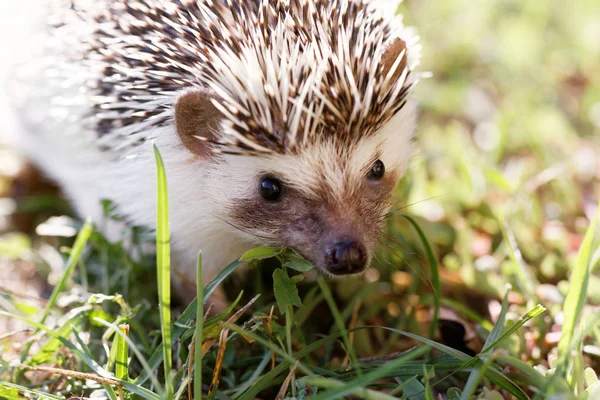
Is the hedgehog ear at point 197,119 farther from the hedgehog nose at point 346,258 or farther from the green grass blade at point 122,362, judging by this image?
the green grass blade at point 122,362

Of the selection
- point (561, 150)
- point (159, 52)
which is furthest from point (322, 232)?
point (561, 150)

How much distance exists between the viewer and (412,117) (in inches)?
102

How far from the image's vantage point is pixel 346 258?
2090 millimetres

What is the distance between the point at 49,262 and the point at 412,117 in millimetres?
1773

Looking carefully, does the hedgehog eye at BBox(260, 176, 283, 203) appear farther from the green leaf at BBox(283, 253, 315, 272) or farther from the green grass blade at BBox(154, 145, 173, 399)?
the green grass blade at BBox(154, 145, 173, 399)

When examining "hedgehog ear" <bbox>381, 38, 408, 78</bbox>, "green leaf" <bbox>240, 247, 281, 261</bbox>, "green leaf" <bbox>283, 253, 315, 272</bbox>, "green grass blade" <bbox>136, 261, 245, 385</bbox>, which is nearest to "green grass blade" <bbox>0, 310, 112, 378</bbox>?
"green grass blade" <bbox>136, 261, 245, 385</bbox>

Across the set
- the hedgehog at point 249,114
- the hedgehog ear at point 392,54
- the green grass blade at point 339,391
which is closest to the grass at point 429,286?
the green grass blade at point 339,391

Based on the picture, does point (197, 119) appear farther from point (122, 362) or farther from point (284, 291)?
point (122, 362)

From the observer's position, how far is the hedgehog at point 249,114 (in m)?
2.11

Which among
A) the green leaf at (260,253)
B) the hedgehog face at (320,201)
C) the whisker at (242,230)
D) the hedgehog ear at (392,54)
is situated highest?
the hedgehog ear at (392,54)

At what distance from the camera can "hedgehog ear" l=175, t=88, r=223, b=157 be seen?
84.7 inches

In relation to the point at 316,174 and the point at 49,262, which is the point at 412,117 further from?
the point at 49,262

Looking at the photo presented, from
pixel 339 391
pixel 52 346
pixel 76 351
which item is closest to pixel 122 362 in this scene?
pixel 76 351

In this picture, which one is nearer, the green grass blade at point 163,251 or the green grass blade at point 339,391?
the green grass blade at point 339,391
